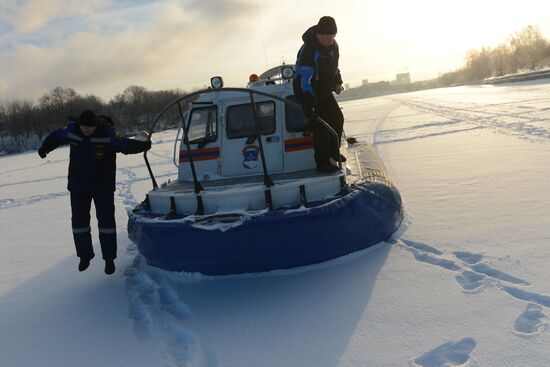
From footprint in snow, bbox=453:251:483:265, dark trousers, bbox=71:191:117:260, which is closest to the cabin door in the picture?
dark trousers, bbox=71:191:117:260

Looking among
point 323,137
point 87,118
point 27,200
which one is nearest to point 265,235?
point 323,137

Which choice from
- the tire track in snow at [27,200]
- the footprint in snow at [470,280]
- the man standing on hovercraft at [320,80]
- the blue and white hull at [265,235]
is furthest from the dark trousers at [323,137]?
the tire track in snow at [27,200]

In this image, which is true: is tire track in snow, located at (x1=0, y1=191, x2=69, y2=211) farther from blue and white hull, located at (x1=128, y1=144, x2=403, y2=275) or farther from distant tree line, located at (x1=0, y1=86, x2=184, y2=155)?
distant tree line, located at (x1=0, y1=86, x2=184, y2=155)

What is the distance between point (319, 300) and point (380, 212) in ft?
3.69

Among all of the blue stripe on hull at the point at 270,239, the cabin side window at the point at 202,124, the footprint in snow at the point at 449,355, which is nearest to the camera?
the footprint in snow at the point at 449,355

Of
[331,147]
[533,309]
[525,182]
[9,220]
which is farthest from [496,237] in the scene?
[9,220]

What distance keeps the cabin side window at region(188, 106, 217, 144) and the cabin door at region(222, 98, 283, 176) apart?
196 millimetres

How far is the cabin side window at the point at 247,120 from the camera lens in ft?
18.0

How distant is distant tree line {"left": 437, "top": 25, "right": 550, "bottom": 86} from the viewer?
74.4m

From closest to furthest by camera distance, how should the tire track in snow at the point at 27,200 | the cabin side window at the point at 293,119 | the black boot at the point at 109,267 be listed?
the black boot at the point at 109,267
the cabin side window at the point at 293,119
the tire track in snow at the point at 27,200

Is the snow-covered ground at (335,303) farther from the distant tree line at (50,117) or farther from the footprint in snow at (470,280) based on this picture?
the distant tree line at (50,117)

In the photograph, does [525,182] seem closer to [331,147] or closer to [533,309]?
[331,147]

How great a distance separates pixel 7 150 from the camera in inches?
2372

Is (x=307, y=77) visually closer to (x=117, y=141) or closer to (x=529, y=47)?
(x=117, y=141)
